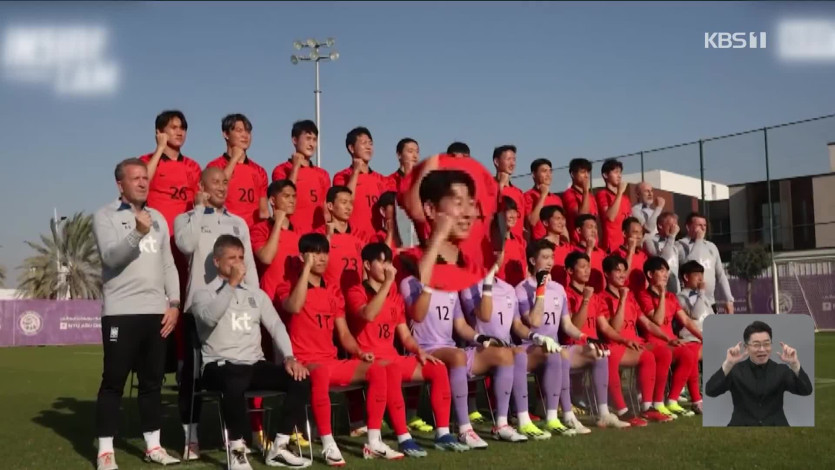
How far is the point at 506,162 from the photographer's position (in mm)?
A: 8586

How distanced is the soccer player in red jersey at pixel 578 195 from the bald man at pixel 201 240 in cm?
411

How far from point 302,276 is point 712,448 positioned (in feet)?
10.6

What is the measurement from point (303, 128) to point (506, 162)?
6.52 ft

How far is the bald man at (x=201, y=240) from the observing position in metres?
6.54

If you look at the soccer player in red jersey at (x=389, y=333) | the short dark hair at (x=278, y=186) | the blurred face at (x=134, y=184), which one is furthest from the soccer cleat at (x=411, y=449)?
the blurred face at (x=134, y=184)

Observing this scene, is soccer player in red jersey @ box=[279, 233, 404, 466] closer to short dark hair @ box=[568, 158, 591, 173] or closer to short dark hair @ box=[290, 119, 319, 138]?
short dark hair @ box=[290, 119, 319, 138]

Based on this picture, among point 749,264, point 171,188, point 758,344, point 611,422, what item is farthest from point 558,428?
point 749,264

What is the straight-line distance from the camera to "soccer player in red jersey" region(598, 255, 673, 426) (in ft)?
27.5

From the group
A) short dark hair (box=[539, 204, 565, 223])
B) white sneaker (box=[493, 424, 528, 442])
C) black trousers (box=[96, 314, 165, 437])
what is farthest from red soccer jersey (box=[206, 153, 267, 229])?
short dark hair (box=[539, 204, 565, 223])

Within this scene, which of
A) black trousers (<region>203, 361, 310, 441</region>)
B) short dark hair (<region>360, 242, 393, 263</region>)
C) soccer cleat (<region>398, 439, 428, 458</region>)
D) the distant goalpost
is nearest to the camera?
black trousers (<region>203, 361, 310, 441</region>)

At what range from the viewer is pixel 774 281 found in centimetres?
2592

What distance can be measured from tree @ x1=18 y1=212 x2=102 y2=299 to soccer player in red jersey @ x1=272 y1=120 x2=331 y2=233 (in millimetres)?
49539

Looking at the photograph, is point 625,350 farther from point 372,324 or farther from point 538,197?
point 372,324

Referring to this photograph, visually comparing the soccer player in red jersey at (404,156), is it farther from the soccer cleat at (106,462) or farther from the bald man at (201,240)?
the soccer cleat at (106,462)
